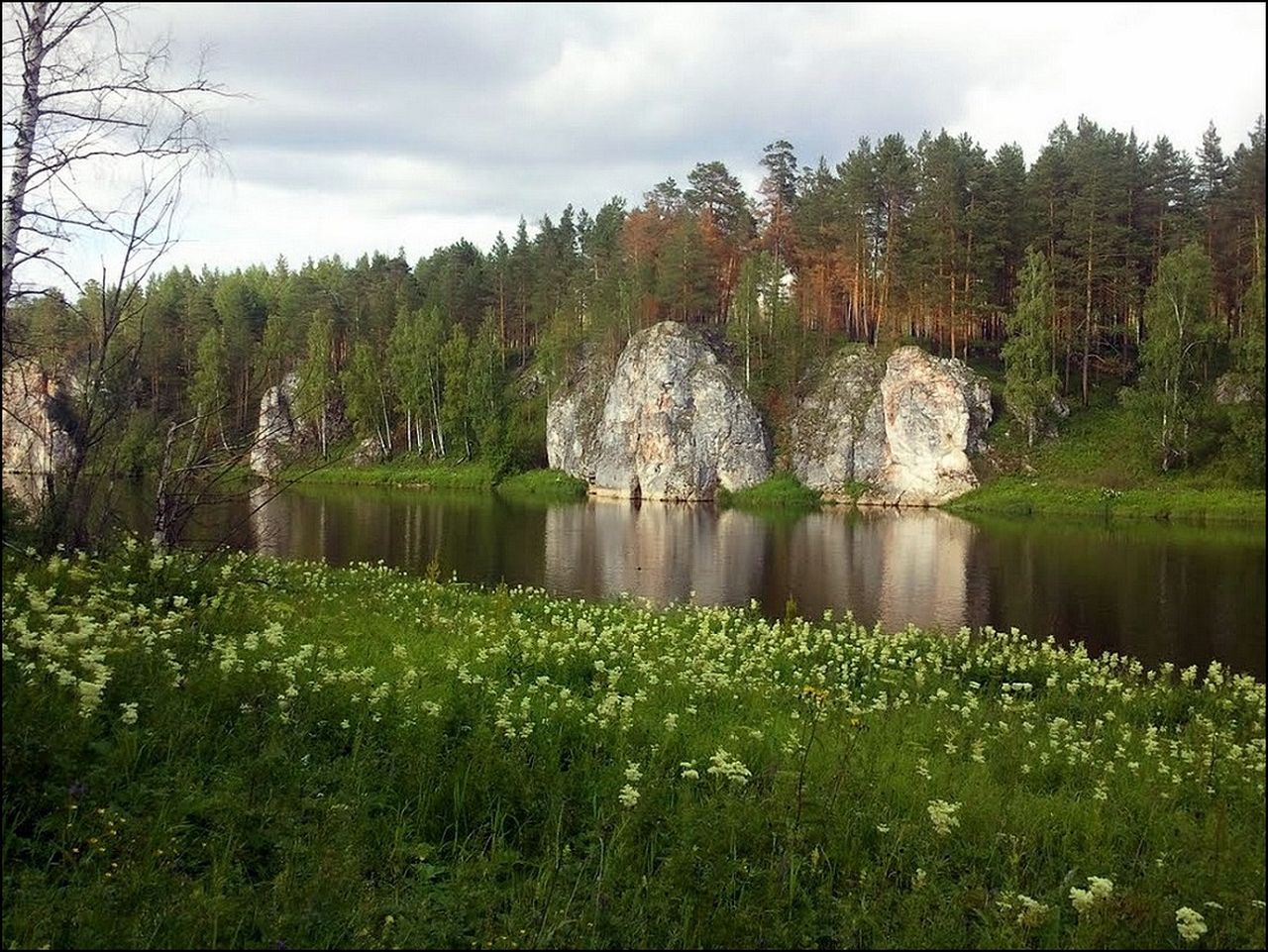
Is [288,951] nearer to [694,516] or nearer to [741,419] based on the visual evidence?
[694,516]

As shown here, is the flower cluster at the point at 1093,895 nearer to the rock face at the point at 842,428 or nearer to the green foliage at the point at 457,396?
the rock face at the point at 842,428

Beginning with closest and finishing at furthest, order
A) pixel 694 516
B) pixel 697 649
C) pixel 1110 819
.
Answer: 1. pixel 1110 819
2. pixel 697 649
3. pixel 694 516

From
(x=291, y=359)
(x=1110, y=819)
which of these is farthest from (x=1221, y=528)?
(x=291, y=359)

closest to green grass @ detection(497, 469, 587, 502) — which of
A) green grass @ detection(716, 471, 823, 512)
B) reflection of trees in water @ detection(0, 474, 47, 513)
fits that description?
green grass @ detection(716, 471, 823, 512)

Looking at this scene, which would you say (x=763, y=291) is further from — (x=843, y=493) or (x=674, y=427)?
(x=843, y=493)

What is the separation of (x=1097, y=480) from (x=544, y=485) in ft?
161

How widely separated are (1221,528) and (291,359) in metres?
95.5

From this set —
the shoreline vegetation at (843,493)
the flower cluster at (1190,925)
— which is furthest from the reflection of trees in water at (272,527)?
the flower cluster at (1190,925)

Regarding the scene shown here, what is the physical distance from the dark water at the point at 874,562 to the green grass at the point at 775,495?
979 centimetres

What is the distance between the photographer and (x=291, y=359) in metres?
92.0

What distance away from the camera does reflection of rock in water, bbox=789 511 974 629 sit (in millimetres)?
21380

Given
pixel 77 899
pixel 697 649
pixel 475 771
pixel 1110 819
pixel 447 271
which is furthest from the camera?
pixel 447 271

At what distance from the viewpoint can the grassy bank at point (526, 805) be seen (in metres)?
4.21

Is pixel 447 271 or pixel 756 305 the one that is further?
pixel 447 271
